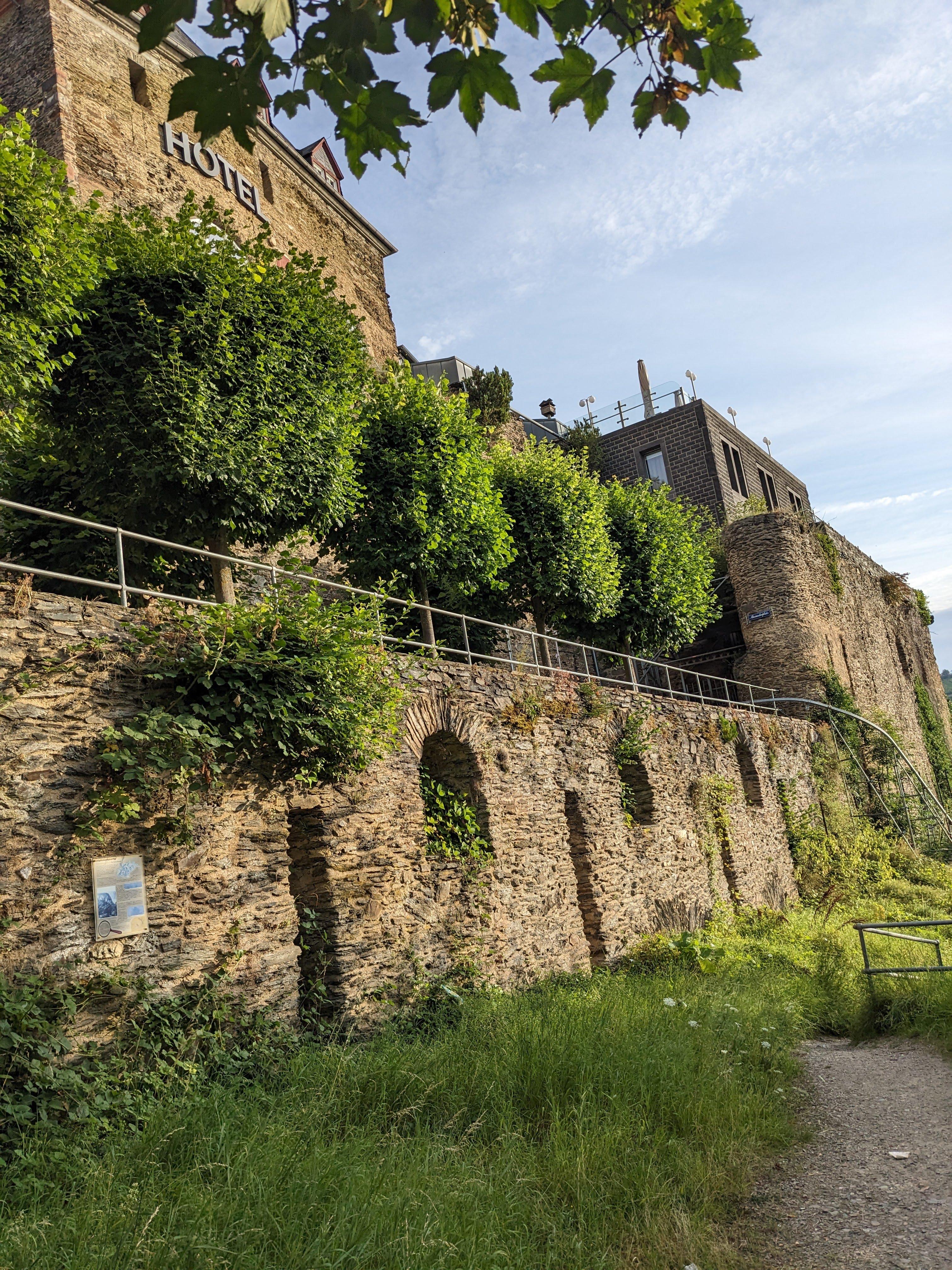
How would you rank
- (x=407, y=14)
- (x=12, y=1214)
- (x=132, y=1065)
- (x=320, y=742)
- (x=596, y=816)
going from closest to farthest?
(x=407, y=14)
(x=12, y=1214)
(x=132, y=1065)
(x=320, y=742)
(x=596, y=816)

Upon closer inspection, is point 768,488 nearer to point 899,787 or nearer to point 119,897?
point 899,787

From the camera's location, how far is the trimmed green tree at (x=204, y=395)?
869 cm

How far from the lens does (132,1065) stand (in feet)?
18.6

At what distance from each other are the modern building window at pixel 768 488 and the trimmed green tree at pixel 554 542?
17.9 meters

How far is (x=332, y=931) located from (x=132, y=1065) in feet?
7.45

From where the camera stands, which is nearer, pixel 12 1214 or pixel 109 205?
pixel 12 1214

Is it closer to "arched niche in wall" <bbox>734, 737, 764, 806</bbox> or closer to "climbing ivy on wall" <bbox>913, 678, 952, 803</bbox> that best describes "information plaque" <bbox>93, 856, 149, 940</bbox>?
→ "arched niche in wall" <bbox>734, 737, 764, 806</bbox>

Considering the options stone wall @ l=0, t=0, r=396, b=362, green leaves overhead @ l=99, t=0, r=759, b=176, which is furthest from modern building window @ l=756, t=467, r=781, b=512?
green leaves overhead @ l=99, t=0, r=759, b=176

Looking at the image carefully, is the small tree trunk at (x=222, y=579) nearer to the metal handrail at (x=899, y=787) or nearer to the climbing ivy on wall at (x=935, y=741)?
the metal handrail at (x=899, y=787)

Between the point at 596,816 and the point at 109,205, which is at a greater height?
the point at 109,205

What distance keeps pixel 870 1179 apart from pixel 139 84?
19.0 m

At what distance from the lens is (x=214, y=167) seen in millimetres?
17922

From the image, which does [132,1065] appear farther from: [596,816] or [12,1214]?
[596,816]

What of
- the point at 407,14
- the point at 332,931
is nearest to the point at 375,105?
the point at 407,14
